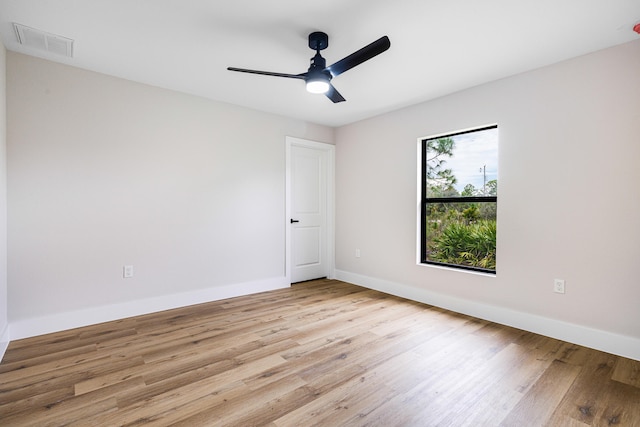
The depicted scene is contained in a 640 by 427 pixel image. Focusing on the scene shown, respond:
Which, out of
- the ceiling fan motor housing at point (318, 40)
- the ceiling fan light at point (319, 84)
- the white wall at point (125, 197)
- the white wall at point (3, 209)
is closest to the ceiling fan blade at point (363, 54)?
the ceiling fan light at point (319, 84)

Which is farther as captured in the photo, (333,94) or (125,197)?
(125,197)

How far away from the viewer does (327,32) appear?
2217 millimetres

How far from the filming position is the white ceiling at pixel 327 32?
76.8 inches

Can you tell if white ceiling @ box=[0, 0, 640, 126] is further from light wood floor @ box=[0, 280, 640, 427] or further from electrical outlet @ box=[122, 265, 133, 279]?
light wood floor @ box=[0, 280, 640, 427]

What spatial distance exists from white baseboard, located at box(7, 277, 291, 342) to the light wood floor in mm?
105

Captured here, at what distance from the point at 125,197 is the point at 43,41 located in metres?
1.37

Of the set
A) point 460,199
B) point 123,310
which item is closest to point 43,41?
point 123,310

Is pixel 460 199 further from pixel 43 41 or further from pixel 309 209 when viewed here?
pixel 43 41

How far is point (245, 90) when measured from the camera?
10.9ft

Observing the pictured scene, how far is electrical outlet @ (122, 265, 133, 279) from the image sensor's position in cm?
306

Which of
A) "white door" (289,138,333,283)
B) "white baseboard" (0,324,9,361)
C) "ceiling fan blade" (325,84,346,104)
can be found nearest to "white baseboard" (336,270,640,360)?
"white door" (289,138,333,283)

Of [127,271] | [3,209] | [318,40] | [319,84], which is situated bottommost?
[127,271]

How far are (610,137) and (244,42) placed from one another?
2.94 meters

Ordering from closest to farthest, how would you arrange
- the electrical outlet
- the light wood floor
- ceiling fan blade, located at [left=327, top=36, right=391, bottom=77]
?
the light wood floor < ceiling fan blade, located at [left=327, top=36, right=391, bottom=77] < the electrical outlet
